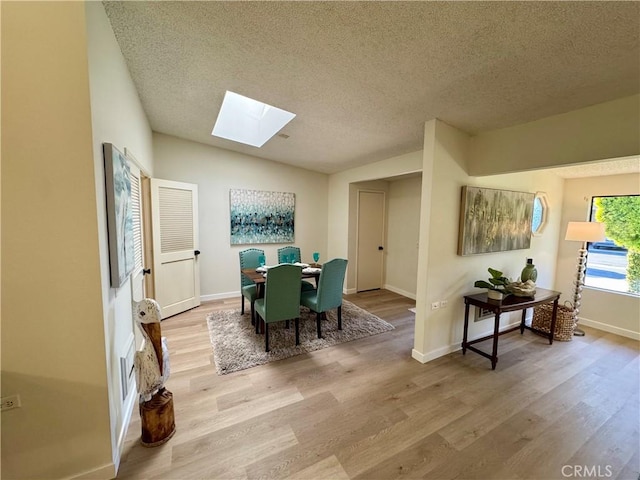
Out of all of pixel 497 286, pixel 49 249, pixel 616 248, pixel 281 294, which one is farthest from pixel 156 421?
pixel 616 248

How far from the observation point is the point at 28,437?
1291mm

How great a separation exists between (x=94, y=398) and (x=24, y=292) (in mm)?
676

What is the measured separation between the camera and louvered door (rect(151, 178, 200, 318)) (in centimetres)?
348

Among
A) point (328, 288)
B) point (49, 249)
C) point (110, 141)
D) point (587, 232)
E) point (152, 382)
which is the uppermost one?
point (110, 141)

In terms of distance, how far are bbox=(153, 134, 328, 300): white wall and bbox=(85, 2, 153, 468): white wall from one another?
2007mm

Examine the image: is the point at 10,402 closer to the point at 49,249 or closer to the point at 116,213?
the point at 49,249

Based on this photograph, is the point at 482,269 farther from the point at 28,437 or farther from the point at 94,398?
the point at 28,437

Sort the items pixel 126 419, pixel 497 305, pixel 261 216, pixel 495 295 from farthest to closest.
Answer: pixel 261 216, pixel 495 295, pixel 497 305, pixel 126 419

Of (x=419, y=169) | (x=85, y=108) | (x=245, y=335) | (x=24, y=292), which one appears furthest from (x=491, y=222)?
(x=24, y=292)

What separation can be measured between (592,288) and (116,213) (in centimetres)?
573

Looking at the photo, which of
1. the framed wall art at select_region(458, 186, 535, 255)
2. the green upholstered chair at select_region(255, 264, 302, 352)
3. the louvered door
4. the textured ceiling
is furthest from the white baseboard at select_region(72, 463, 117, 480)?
the framed wall art at select_region(458, 186, 535, 255)

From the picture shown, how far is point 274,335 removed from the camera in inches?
124

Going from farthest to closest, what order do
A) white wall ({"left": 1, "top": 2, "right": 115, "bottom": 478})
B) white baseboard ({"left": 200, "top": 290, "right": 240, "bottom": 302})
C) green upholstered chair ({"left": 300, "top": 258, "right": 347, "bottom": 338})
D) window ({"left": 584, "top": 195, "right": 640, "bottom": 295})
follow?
white baseboard ({"left": 200, "top": 290, "right": 240, "bottom": 302}) → window ({"left": 584, "top": 195, "right": 640, "bottom": 295}) → green upholstered chair ({"left": 300, "top": 258, "right": 347, "bottom": 338}) → white wall ({"left": 1, "top": 2, "right": 115, "bottom": 478})

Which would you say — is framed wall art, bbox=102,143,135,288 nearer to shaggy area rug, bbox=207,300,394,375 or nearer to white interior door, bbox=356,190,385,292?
shaggy area rug, bbox=207,300,394,375
